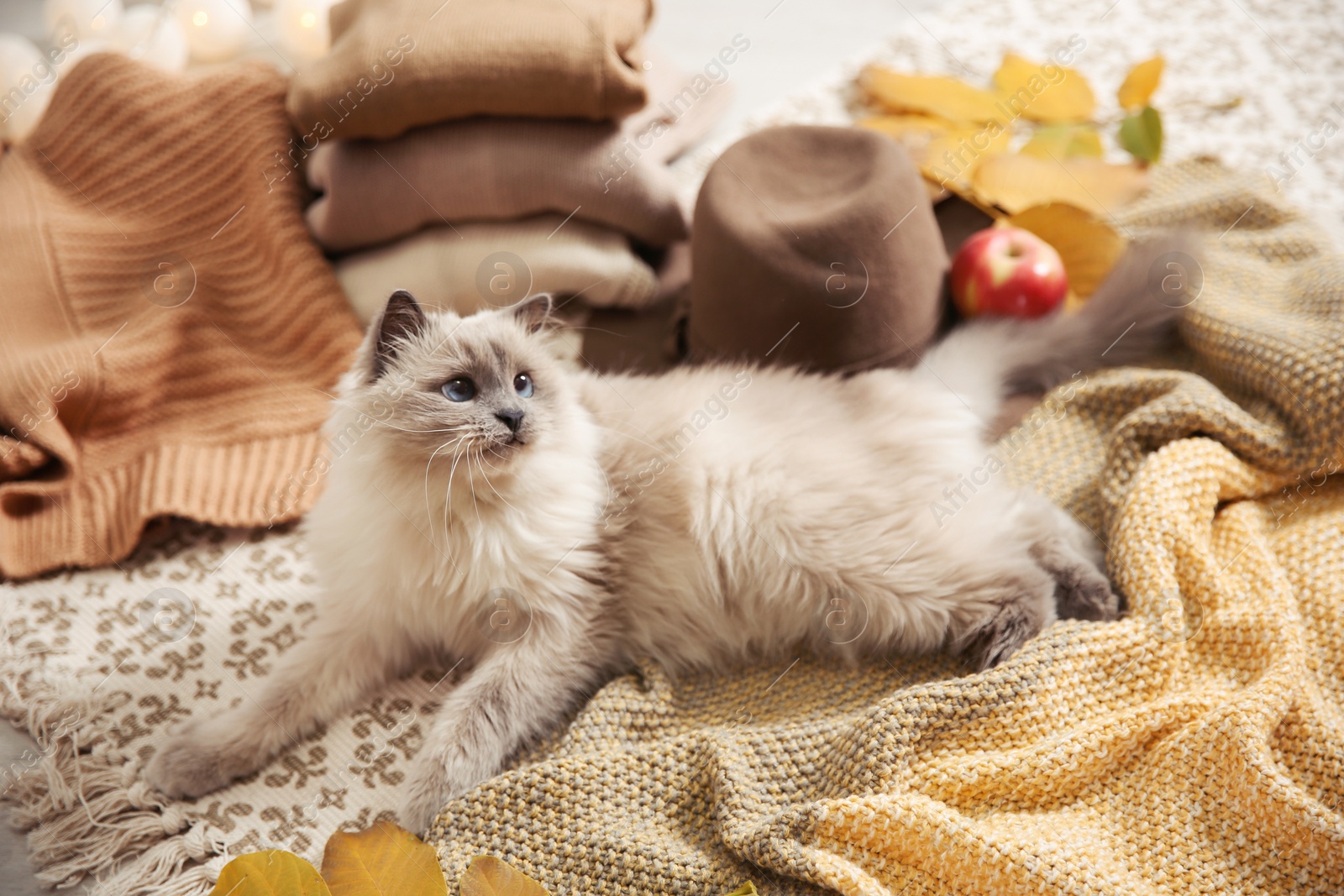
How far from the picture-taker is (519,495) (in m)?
1.24

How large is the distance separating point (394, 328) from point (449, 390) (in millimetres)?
108

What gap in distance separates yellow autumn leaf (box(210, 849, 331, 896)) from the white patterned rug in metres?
0.28

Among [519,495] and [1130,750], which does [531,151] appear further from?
[1130,750]

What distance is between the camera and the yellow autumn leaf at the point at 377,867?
97 cm

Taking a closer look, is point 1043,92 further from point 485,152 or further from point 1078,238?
point 485,152

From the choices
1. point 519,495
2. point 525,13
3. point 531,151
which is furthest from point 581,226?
point 519,495

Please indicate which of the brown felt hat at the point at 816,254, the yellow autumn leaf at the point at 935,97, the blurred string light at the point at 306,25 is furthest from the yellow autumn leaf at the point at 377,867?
the yellow autumn leaf at the point at 935,97

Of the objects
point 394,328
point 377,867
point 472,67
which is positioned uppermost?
point 472,67

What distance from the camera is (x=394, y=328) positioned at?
1186 mm

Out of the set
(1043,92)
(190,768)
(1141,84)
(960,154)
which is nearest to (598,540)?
(190,768)

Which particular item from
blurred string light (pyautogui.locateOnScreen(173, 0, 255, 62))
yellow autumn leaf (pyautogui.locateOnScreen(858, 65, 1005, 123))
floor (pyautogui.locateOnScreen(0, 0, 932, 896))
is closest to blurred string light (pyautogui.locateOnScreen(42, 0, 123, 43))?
blurred string light (pyautogui.locateOnScreen(173, 0, 255, 62))

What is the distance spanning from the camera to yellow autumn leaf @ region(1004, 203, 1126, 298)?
1733mm

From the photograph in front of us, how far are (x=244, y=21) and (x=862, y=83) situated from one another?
4.94 feet

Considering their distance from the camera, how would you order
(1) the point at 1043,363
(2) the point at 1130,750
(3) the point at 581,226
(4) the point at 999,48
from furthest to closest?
1. (4) the point at 999,48
2. (3) the point at 581,226
3. (1) the point at 1043,363
4. (2) the point at 1130,750
